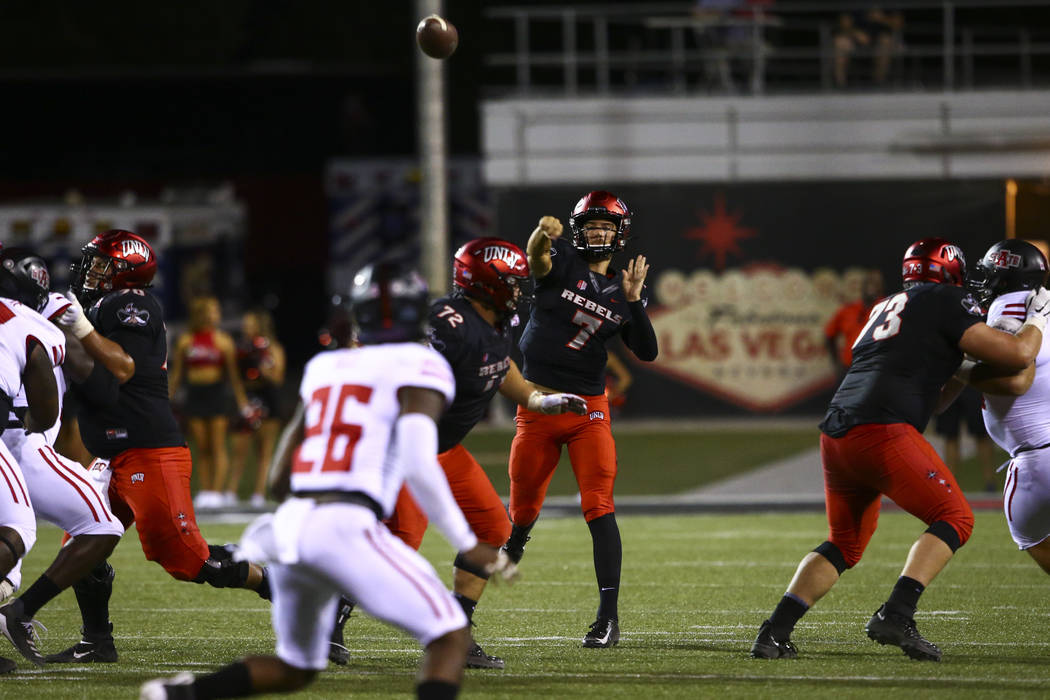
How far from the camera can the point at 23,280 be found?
6504 mm

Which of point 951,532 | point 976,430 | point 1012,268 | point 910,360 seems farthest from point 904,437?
point 976,430

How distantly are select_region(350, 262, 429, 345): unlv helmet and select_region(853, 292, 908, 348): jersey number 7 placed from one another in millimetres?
2419

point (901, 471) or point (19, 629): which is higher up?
point (901, 471)

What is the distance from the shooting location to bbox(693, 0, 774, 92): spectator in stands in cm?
2025

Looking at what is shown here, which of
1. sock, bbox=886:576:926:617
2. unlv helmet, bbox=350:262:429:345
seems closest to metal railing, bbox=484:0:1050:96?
sock, bbox=886:576:926:617

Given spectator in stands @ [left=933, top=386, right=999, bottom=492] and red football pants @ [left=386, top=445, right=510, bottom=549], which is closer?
red football pants @ [left=386, top=445, right=510, bottom=549]

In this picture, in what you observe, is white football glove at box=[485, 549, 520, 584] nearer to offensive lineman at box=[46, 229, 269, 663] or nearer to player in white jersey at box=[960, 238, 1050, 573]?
offensive lineman at box=[46, 229, 269, 663]

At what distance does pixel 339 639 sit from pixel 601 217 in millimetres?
2361

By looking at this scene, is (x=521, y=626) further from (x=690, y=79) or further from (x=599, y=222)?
(x=690, y=79)

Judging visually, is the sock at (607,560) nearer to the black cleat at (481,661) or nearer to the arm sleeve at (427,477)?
the black cleat at (481,661)

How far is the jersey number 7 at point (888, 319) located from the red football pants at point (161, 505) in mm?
3100

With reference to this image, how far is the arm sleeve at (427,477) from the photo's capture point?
4516 mm

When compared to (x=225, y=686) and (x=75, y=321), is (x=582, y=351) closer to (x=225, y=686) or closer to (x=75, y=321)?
(x=75, y=321)

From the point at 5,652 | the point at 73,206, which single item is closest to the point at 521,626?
the point at 5,652
